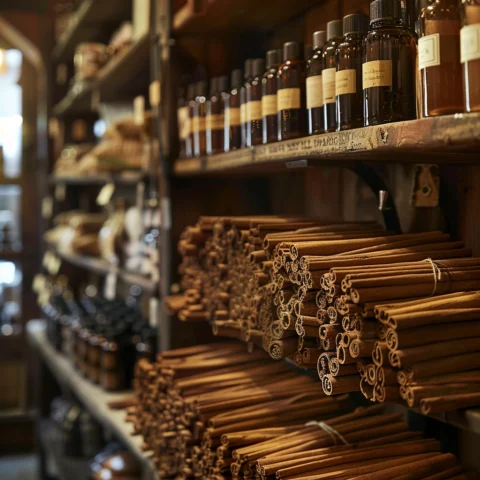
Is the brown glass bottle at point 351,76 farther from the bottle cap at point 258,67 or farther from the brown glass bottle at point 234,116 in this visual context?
the brown glass bottle at point 234,116

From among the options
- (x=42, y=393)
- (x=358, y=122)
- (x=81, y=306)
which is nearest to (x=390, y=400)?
(x=358, y=122)

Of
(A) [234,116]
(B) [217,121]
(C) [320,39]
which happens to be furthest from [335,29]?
(B) [217,121]

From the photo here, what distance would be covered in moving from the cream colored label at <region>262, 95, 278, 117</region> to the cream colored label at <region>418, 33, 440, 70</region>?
2.06ft

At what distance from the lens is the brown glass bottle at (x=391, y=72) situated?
1267 millimetres

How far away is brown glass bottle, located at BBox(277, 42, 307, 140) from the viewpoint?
5.33 ft

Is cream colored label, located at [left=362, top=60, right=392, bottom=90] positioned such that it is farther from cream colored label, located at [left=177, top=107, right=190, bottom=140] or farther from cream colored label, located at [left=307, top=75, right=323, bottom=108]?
cream colored label, located at [left=177, top=107, right=190, bottom=140]

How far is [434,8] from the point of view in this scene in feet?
3.66

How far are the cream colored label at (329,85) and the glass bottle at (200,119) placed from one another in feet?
2.28

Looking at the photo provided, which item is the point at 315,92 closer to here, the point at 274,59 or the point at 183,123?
the point at 274,59

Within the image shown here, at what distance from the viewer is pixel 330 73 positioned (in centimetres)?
146

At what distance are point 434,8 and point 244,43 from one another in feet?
4.42

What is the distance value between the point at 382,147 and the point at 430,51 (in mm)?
179

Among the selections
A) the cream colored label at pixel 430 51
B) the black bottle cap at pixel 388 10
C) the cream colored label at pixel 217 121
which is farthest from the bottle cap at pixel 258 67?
the cream colored label at pixel 430 51

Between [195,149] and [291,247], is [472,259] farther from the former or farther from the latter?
[195,149]
